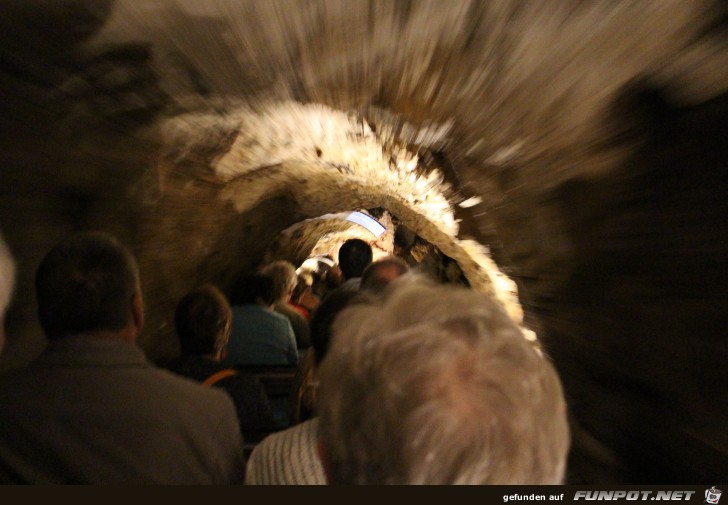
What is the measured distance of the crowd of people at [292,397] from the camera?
23.6 inches

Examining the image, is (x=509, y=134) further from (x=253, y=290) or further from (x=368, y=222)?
(x=368, y=222)

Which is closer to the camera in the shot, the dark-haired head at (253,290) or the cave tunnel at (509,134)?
the cave tunnel at (509,134)

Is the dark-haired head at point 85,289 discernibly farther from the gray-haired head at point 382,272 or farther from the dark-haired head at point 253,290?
the dark-haired head at point 253,290

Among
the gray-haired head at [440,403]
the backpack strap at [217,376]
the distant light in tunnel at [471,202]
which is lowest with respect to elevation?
the backpack strap at [217,376]

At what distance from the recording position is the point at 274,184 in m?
4.54

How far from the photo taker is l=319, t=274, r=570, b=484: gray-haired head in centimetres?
59

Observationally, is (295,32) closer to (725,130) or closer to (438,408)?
(725,130)

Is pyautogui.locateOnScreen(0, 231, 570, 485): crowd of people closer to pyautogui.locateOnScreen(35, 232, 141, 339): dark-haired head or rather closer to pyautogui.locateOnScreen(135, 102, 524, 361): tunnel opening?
pyautogui.locateOnScreen(35, 232, 141, 339): dark-haired head

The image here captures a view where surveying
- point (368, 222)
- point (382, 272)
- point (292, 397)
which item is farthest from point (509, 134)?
point (368, 222)

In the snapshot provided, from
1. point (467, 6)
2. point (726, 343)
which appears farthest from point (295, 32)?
point (726, 343)

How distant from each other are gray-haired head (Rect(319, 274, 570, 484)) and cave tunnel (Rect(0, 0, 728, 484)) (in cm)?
102

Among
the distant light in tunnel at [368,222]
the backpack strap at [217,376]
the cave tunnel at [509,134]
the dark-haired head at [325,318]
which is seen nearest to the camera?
the cave tunnel at [509,134]

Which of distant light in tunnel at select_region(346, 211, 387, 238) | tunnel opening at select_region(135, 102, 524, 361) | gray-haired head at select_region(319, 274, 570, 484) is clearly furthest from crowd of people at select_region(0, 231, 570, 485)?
distant light in tunnel at select_region(346, 211, 387, 238)

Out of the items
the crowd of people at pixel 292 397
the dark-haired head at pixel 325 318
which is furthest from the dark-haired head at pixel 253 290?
the dark-haired head at pixel 325 318
